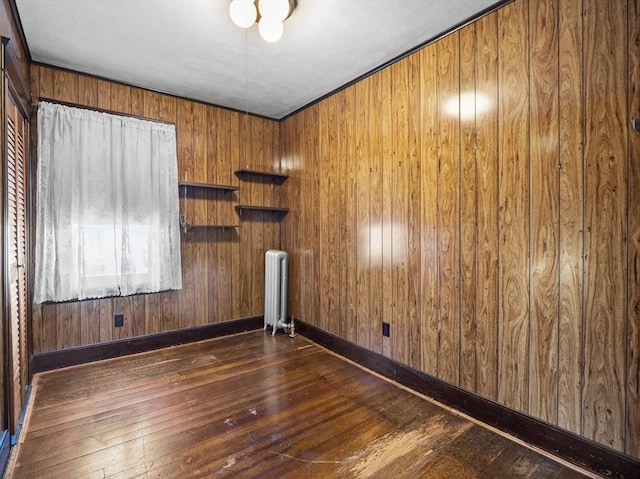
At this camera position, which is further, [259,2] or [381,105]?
[381,105]

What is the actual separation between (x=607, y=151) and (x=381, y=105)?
164 cm

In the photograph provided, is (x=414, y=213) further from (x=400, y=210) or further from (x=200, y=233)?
(x=200, y=233)

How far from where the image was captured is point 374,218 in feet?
9.46

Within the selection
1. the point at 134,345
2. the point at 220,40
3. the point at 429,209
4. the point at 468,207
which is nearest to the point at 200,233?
the point at 134,345

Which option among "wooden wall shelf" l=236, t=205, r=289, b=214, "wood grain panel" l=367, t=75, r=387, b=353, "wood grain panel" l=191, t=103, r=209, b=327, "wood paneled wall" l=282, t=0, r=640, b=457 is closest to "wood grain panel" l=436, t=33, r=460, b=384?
"wood paneled wall" l=282, t=0, r=640, b=457

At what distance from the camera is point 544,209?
71.7 inches

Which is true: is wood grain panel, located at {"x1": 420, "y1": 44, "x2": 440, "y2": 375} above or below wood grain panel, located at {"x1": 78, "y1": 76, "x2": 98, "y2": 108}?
below

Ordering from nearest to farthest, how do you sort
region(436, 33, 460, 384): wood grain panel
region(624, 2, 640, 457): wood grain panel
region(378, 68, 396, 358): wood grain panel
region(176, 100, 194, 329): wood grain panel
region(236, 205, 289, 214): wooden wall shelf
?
region(624, 2, 640, 457): wood grain panel → region(436, 33, 460, 384): wood grain panel → region(378, 68, 396, 358): wood grain panel → region(176, 100, 194, 329): wood grain panel → region(236, 205, 289, 214): wooden wall shelf

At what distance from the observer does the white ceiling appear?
2049 millimetres

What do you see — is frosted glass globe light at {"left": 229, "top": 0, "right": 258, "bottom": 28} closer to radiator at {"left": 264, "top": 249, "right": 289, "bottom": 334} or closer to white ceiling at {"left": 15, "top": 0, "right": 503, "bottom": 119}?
white ceiling at {"left": 15, "top": 0, "right": 503, "bottom": 119}

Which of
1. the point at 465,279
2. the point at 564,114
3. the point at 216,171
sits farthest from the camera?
the point at 216,171

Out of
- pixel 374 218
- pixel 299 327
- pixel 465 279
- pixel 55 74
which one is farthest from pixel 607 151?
pixel 55 74

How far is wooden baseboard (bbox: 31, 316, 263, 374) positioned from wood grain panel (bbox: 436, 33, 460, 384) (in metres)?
2.40

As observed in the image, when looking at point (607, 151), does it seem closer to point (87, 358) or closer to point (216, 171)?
point (216, 171)
